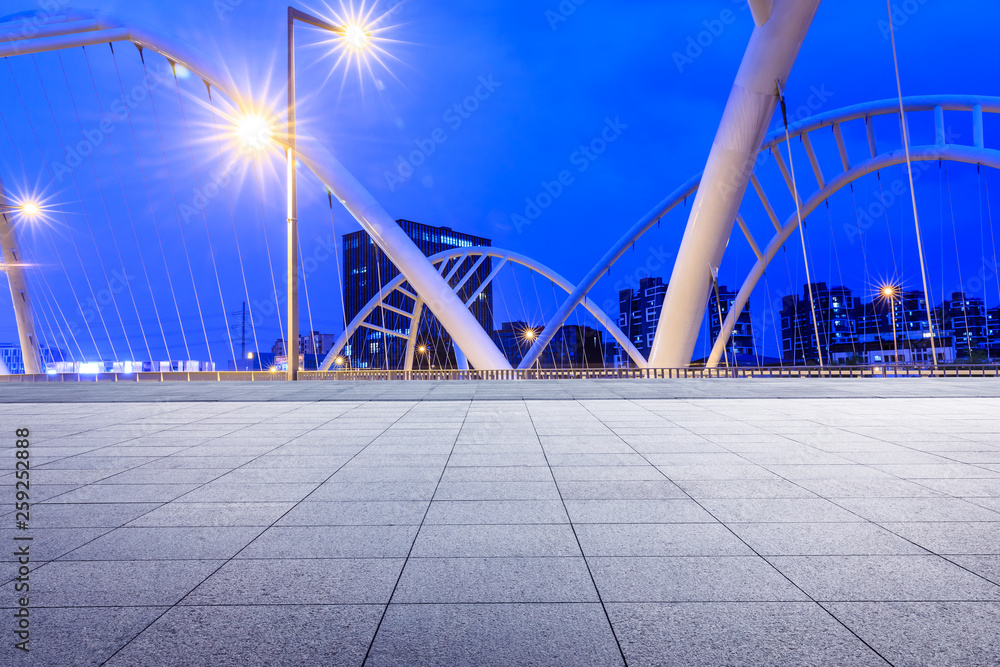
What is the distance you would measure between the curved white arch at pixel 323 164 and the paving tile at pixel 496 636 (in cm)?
2100

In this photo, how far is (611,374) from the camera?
22906mm

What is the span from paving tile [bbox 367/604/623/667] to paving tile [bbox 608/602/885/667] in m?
0.11

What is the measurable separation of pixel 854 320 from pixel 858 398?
8903cm

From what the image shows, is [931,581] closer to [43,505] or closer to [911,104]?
[43,505]

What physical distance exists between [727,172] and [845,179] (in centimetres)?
954

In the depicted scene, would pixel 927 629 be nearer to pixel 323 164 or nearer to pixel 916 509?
pixel 916 509

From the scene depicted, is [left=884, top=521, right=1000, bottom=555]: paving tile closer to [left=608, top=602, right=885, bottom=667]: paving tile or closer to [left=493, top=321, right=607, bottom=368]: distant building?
[left=608, top=602, right=885, bottom=667]: paving tile

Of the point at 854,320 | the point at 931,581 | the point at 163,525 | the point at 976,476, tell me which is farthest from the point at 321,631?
the point at 854,320

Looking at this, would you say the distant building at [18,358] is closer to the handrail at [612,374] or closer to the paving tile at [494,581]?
the handrail at [612,374]

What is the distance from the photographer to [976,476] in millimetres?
4992

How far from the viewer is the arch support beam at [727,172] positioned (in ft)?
56.6

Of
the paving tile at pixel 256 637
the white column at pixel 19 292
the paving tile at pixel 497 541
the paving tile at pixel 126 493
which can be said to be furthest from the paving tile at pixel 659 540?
the white column at pixel 19 292

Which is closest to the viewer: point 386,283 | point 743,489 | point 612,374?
point 743,489

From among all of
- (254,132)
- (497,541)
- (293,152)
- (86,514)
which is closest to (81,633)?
(497,541)
